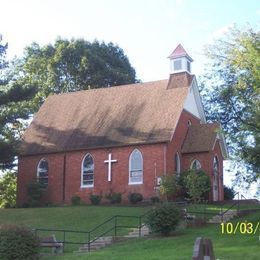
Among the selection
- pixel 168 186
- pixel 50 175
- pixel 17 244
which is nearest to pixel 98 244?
pixel 17 244

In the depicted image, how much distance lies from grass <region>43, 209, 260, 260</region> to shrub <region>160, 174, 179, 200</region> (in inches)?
349

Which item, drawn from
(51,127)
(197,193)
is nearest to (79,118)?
(51,127)

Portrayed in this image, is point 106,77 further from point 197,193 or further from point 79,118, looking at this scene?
point 197,193

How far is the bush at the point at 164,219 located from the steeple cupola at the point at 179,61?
17.7m

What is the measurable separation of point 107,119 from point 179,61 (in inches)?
256

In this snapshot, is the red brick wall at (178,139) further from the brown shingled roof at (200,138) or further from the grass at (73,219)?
the grass at (73,219)

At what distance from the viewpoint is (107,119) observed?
1580 inches

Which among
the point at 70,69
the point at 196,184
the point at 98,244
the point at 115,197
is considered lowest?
the point at 98,244

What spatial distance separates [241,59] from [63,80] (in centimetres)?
3414

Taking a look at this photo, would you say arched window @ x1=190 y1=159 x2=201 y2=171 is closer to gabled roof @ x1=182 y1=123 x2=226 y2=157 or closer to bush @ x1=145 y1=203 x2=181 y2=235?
gabled roof @ x1=182 y1=123 x2=226 y2=157

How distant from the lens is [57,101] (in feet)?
146

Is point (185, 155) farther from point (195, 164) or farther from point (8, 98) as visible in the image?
point (8, 98)

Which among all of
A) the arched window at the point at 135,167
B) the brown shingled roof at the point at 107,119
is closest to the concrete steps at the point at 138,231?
the brown shingled roof at the point at 107,119

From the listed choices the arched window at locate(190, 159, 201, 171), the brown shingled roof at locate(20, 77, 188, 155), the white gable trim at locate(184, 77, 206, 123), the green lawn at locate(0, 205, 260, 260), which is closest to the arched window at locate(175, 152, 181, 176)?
the arched window at locate(190, 159, 201, 171)
